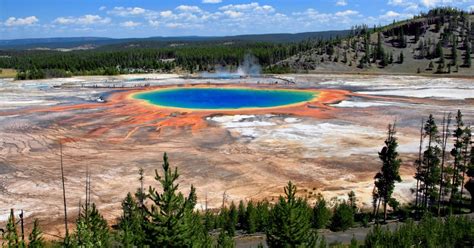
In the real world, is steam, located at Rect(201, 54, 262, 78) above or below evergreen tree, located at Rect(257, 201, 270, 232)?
above

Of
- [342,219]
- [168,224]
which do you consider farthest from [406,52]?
[168,224]

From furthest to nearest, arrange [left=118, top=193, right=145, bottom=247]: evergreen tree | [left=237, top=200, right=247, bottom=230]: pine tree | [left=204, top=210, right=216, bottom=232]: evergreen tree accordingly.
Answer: [left=237, top=200, right=247, bottom=230]: pine tree < [left=204, top=210, right=216, bottom=232]: evergreen tree < [left=118, top=193, right=145, bottom=247]: evergreen tree

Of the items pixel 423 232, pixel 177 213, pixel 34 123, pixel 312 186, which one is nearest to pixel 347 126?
pixel 312 186

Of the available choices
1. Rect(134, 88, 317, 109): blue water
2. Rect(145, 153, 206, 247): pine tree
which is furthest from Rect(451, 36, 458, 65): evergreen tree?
Rect(145, 153, 206, 247): pine tree

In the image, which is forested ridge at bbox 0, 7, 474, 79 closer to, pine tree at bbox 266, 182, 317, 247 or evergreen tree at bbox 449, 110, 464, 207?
evergreen tree at bbox 449, 110, 464, 207

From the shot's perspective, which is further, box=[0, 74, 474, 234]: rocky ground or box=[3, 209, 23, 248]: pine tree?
box=[0, 74, 474, 234]: rocky ground

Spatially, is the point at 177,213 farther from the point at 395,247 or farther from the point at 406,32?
the point at 406,32

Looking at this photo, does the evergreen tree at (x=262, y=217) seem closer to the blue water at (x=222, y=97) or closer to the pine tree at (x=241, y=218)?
the pine tree at (x=241, y=218)

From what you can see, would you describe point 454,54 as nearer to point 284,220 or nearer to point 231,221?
point 231,221
